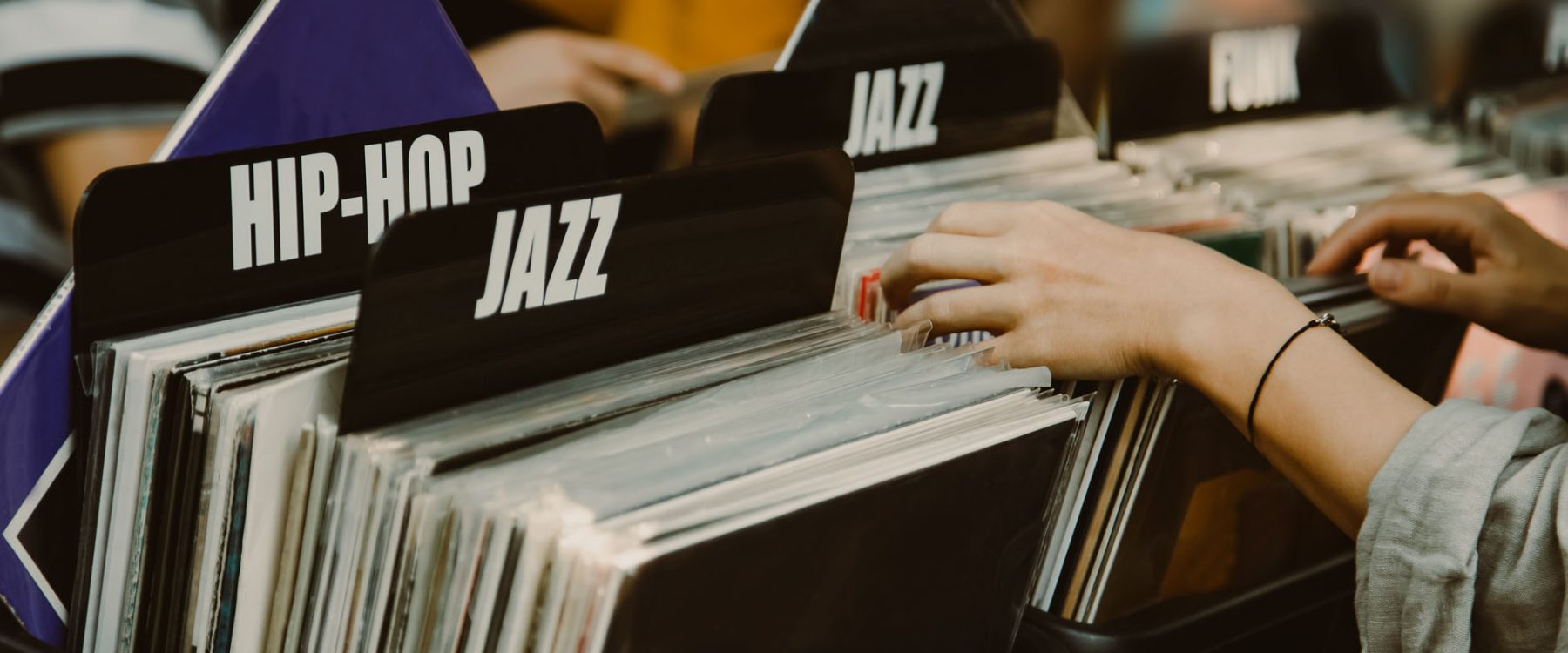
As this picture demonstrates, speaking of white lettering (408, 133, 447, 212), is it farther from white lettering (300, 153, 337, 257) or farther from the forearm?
the forearm

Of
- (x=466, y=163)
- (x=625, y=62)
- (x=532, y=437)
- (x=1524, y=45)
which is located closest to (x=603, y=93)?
(x=625, y=62)

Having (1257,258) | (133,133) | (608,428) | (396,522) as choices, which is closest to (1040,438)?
(608,428)

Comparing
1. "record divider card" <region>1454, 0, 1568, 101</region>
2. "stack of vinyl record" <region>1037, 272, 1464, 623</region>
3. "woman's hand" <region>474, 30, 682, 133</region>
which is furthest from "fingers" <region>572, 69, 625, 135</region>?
"record divider card" <region>1454, 0, 1568, 101</region>

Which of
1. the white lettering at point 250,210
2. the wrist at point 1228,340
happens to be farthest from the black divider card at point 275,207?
the wrist at point 1228,340

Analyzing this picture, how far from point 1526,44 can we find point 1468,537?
1.48 metres

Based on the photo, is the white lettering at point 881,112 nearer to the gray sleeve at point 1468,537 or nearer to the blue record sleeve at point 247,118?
the blue record sleeve at point 247,118

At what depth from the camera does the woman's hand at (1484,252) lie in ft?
3.66

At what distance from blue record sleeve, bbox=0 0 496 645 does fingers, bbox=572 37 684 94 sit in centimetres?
49

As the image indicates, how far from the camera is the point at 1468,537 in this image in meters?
0.77

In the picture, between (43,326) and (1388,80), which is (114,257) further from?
(1388,80)

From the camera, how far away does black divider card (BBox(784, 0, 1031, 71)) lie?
1075 millimetres

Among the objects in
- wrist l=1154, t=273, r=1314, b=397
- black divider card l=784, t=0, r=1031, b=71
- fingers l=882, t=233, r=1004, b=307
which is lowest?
wrist l=1154, t=273, r=1314, b=397

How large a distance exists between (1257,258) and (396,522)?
2.58 feet

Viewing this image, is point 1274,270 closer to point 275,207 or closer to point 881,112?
point 881,112
